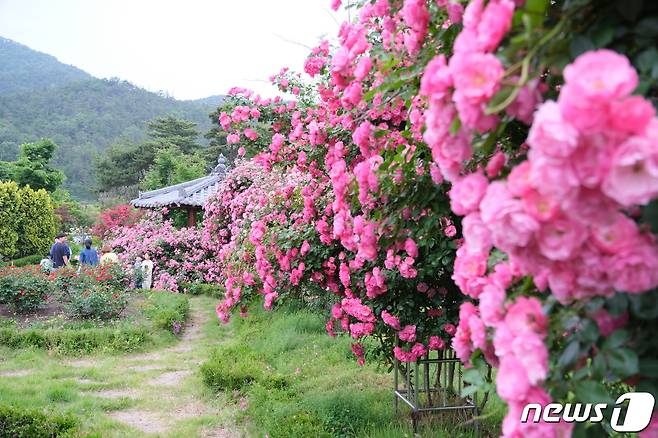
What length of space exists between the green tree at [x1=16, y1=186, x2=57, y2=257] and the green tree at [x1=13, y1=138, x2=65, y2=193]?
152 inches

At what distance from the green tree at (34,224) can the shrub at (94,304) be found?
33.2 feet

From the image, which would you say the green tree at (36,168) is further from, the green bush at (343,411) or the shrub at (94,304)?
the green bush at (343,411)

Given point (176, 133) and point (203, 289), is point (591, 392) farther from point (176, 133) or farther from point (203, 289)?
point (176, 133)

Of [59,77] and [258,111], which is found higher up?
[59,77]

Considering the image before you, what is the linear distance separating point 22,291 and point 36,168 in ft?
51.0

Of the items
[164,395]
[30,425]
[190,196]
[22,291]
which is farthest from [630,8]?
[190,196]

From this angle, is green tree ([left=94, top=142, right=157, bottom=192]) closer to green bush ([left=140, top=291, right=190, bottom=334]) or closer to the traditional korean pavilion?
the traditional korean pavilion

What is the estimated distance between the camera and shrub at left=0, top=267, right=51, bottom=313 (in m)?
8.16

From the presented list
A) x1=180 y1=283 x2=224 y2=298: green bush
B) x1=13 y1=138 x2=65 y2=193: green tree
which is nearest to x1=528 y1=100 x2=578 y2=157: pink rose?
x1=180 y1=283 x2=224 y2=298: green bush

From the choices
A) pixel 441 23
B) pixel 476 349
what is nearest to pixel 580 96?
pixel 476 349

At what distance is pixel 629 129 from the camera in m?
0.73

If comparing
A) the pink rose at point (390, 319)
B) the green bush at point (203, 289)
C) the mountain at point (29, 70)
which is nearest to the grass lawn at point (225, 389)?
the pink rose at point (390, 319)

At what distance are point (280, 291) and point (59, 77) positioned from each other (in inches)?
2935

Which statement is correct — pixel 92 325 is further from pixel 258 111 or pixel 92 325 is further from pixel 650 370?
pixel 650 370
